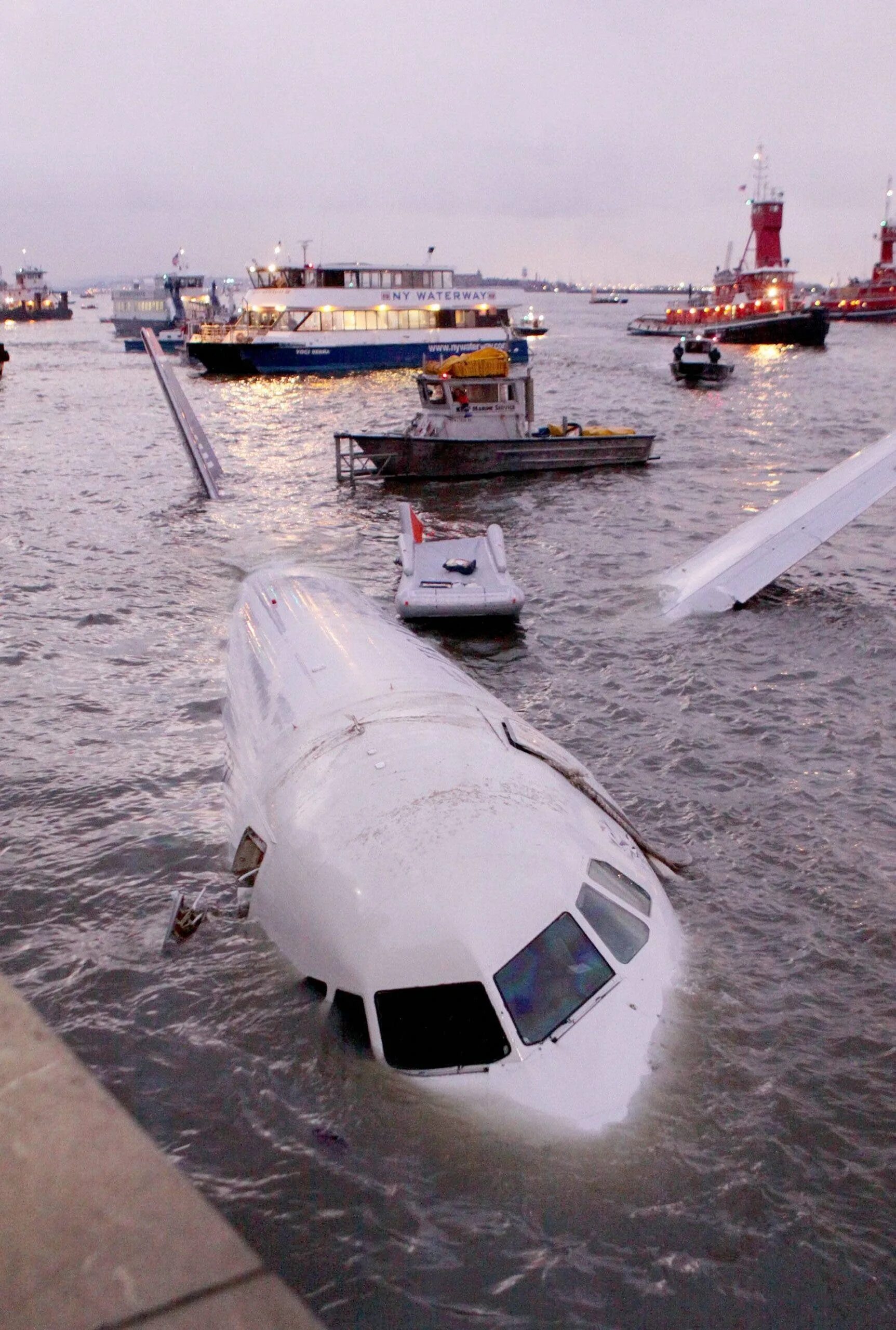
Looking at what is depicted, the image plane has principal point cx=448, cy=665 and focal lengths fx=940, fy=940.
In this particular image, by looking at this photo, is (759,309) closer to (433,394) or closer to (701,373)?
(701,373)

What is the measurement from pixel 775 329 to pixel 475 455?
308 ft

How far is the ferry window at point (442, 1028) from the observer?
662 centimetres

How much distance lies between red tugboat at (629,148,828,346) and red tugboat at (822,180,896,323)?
492 centimetres

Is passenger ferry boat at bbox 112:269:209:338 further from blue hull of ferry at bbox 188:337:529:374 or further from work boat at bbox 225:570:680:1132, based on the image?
work boat at bbox 225:570:680:1132

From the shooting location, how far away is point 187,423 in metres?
34.1

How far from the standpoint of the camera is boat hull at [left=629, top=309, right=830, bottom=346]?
359 ft

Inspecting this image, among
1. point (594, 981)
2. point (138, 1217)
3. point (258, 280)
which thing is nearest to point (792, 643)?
point (594, 981)

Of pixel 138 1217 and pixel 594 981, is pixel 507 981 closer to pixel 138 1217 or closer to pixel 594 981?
pixel 594 981

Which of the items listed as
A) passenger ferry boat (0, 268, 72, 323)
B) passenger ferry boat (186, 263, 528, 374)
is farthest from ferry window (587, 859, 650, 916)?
passenger ferry boat (0, 268, 72, 323)

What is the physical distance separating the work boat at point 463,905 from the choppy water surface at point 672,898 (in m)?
0.45

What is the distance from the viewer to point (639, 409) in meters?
58.6

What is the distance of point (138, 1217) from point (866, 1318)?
506 centimetres

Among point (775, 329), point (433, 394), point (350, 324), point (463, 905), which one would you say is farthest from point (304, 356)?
point (463, 905)

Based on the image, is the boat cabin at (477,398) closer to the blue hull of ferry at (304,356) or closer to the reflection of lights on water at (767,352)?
the blue hull of ferry at (304,356)
